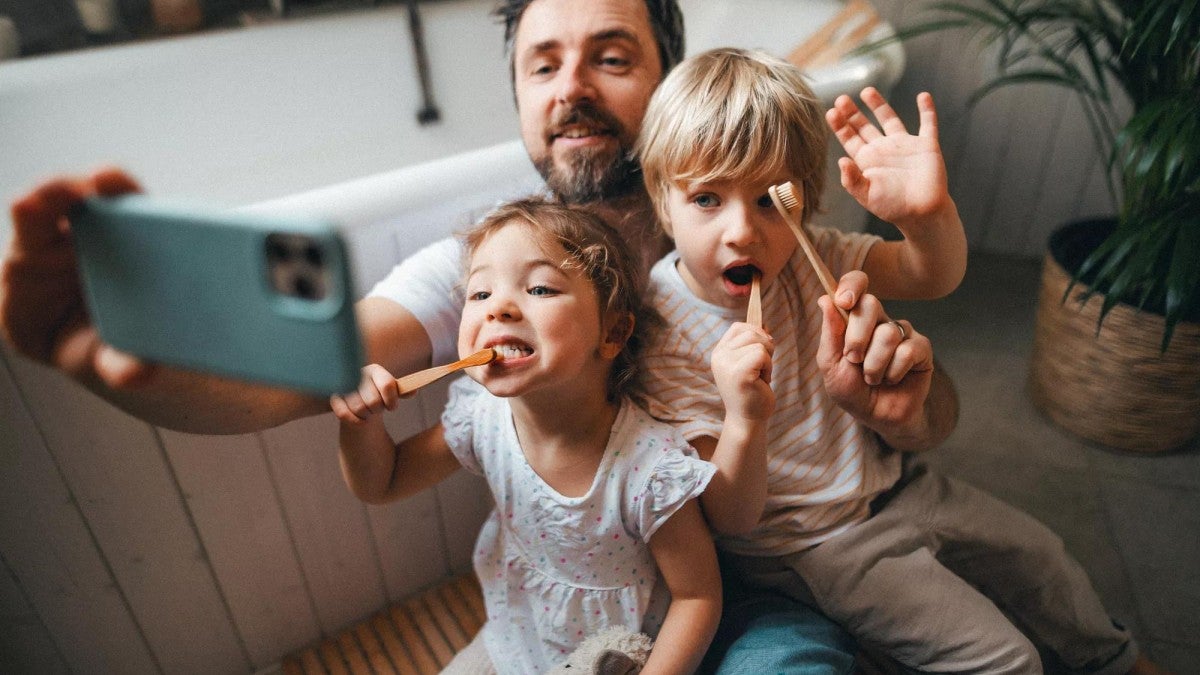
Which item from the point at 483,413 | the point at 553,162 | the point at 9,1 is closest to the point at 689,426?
the point at 483,413

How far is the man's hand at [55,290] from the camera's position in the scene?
1.27ft

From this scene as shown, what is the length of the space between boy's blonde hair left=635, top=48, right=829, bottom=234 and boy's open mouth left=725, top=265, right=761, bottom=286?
9 centimetres

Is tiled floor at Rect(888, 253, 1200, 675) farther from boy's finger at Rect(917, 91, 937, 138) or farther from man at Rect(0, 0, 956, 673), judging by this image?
boy's finger at Rect(917, 91, 937, 138)

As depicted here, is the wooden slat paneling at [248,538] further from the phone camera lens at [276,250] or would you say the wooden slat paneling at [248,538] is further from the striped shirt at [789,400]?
the phone camera lens at [276,250]

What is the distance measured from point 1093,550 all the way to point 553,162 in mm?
1166

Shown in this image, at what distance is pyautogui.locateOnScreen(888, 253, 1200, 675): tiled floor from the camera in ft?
4.04

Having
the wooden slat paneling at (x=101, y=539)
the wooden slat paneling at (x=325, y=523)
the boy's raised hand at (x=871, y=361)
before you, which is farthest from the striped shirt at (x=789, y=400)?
the wooden slat paneling at (x=101, y=539)

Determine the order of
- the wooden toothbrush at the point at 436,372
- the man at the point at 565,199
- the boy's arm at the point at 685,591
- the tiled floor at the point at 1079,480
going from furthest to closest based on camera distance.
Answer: the tiled floor at the point at 1079,480
the boy's arm at the point at 685,591
the wooden toothbrush at the point at 436,372
the man at the point at 565,199

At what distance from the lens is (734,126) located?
0.74 meters

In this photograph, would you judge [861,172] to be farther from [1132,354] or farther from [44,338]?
[1132,354]

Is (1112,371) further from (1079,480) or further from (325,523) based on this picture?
(325,523)

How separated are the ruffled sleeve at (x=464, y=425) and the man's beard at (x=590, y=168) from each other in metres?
0.27

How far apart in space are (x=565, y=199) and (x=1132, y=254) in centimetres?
91

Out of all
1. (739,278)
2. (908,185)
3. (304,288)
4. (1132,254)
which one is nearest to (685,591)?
(739,278)
